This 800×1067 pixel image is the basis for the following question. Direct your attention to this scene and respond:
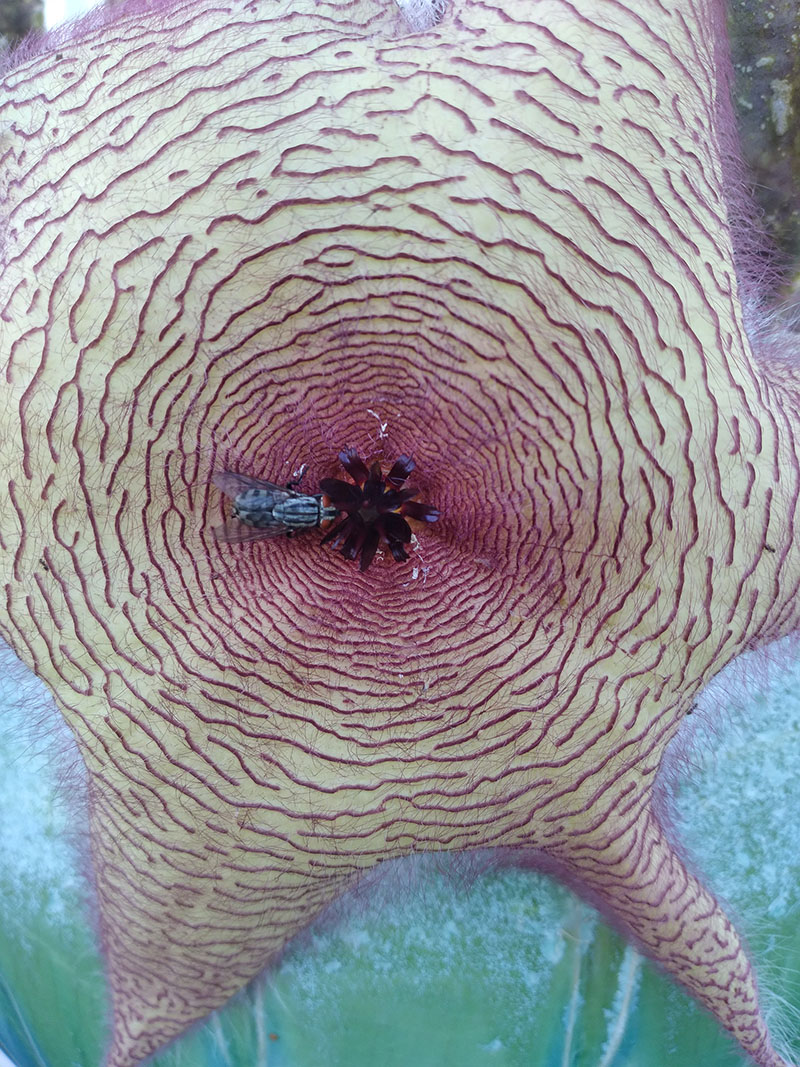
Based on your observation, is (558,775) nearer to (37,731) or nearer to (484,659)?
(484,659)


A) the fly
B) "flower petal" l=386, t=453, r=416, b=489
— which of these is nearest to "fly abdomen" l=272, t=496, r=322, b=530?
the fly

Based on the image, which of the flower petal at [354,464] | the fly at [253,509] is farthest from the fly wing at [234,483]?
the flower petal at [354,464]

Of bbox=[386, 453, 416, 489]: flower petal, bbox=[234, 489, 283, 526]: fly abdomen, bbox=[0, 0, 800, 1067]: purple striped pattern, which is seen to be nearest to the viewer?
bbox=[0, 0, 800, 1067]: purple striped pattern

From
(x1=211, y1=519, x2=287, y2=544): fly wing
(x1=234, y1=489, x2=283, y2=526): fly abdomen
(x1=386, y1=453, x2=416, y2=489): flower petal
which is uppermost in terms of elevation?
(x1=234, y1=489, x2=283, y2=526): fly abdomen

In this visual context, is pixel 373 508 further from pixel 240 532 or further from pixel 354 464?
pixel 240 532

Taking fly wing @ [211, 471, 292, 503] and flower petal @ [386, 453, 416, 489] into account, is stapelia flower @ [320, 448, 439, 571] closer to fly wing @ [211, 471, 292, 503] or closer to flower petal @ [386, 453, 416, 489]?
flower petal @ [386, 453, 416, 489]

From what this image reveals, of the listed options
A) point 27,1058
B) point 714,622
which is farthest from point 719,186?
point 27,1058
